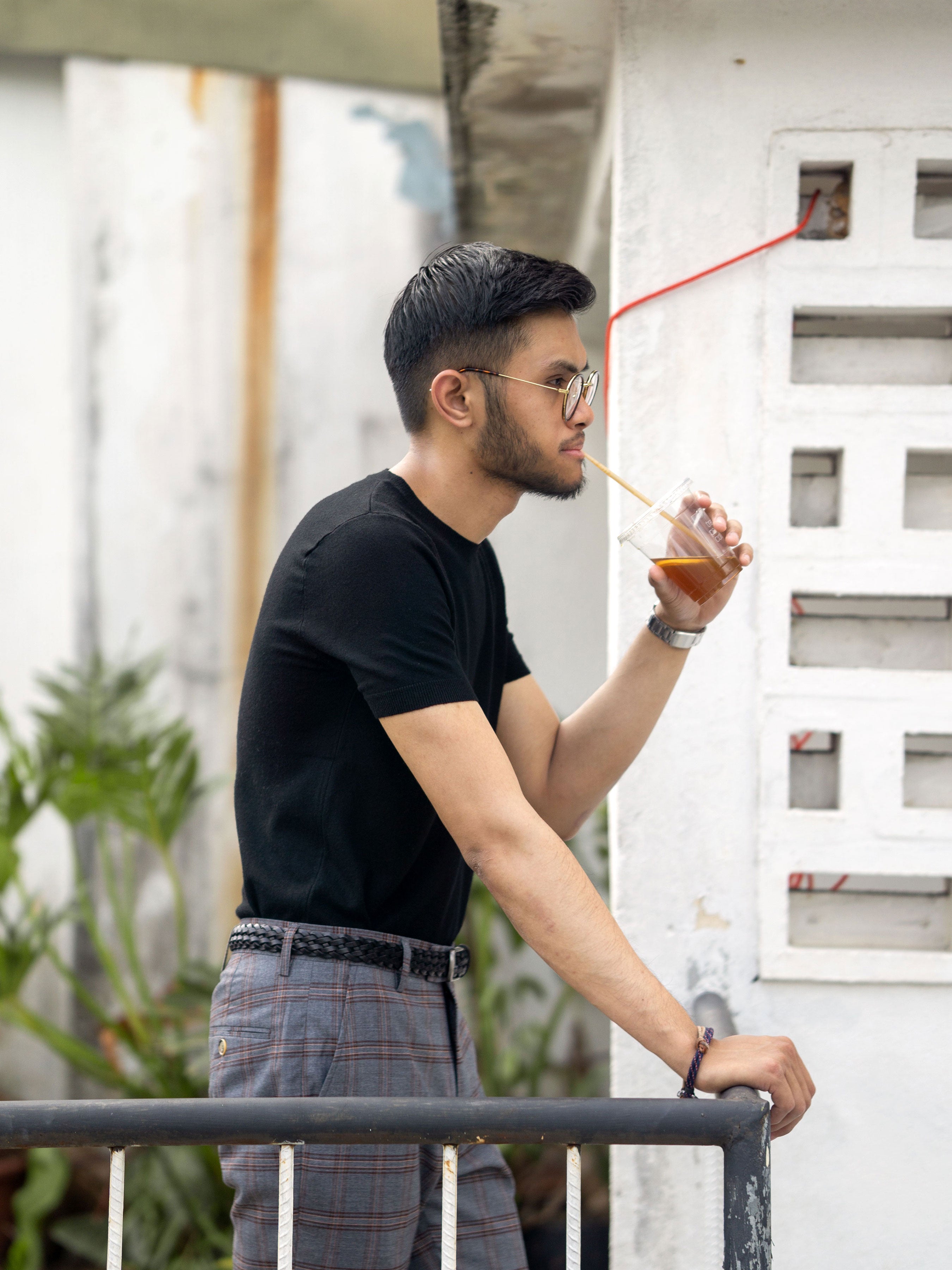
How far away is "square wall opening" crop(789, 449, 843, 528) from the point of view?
6.14 feet

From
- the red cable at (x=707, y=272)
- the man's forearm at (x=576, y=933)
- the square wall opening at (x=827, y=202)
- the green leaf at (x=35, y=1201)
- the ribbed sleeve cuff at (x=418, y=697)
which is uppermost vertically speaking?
the square wall opening at (x=827, y=202)

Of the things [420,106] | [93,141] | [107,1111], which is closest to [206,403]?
[93,141]

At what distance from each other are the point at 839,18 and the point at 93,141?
2654 millimetres

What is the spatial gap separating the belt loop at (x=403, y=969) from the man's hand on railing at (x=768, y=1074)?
0.42 metres

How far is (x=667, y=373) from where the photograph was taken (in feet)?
6.03

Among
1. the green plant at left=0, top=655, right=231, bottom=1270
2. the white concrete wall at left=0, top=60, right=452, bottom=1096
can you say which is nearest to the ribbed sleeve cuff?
the green plant at left=0, top=655, right=231, bottom=1270

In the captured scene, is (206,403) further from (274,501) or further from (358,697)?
(358,697)

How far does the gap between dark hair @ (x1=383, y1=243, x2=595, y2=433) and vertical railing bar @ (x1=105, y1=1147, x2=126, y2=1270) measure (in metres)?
0.98

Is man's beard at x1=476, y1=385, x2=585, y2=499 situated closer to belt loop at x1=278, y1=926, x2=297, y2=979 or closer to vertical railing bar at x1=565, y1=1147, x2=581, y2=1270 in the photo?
belt loop at x1=278, y1=926, x2=297, y2=979

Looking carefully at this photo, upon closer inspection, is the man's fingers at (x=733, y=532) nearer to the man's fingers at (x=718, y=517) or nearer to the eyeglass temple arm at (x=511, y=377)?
the man's fingers at (x=718, y=517)

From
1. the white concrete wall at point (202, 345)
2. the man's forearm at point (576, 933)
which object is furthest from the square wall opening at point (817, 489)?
the white concrete wall at point (202, 345)

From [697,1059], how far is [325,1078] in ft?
1.58

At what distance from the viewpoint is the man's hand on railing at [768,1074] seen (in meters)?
1.15

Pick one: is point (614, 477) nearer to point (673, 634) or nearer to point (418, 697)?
point (673, 634)
